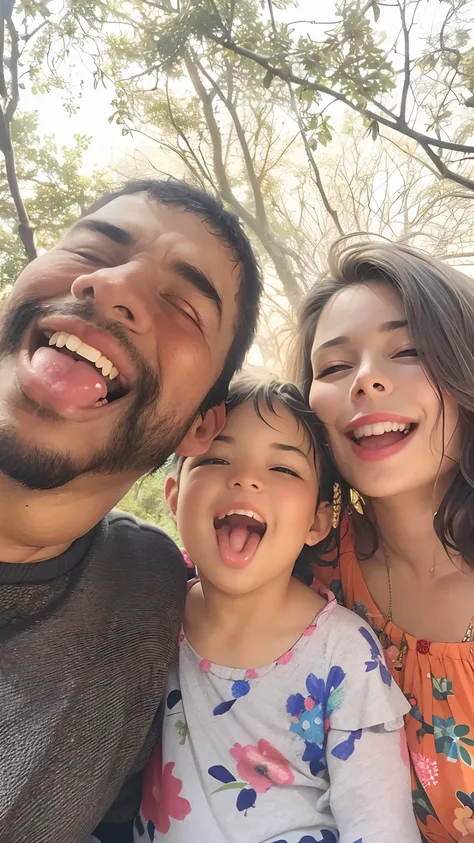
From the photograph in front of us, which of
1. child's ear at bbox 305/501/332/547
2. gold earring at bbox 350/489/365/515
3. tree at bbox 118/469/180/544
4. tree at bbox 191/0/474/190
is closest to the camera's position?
child's ear at bbox 305/501/332/547

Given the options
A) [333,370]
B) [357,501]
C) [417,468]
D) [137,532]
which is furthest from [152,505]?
[417,468]

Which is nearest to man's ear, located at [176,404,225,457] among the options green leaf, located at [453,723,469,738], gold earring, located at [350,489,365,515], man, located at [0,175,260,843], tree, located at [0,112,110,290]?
man, located at [0,175,260,843]

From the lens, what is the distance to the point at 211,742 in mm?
1060

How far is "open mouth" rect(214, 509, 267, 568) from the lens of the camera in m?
1.09

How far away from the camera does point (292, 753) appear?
3.34 ft

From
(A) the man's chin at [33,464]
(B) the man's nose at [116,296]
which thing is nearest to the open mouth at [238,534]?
(A) the man's chin at [33,464]

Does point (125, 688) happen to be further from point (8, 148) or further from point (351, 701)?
point (8, 148)

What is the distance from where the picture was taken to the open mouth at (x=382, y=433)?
3.57 feet

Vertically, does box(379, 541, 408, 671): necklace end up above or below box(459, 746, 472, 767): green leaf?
above

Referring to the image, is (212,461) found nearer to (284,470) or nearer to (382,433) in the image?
(284,470)

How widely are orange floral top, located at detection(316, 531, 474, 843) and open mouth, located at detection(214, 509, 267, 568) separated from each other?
1.35ft

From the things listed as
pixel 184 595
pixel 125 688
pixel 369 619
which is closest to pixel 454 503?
pixel 369 619

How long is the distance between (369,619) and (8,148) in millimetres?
1948

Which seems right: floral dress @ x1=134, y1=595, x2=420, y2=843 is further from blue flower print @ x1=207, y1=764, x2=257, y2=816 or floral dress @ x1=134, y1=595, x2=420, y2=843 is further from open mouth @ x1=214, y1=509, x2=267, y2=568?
open mouth @ x1=214, y1=509, x2=267, y2=568
